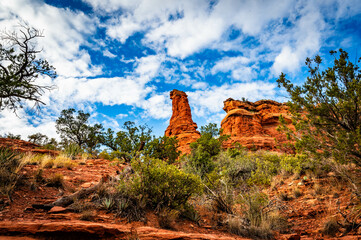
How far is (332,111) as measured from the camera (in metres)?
5.23

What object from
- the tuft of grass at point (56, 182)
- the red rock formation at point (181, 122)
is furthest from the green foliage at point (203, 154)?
the red rock formation at point (181, 122)

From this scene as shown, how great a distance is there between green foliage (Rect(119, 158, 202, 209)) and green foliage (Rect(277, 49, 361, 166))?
3.88 metres

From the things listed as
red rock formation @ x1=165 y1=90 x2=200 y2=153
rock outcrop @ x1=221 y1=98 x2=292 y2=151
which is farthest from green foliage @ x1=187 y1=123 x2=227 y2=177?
red rock formation @ x1=165 y1=90 x2=200 y2=153

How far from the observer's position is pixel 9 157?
218 inches

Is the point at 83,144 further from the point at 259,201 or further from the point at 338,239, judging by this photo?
the point at 338,239

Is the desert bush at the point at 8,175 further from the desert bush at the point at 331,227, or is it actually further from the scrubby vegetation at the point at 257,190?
the desert bush at the point at 331,227

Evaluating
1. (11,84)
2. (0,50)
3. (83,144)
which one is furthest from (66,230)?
(83,144)

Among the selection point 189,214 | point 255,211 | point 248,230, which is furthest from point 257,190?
point 189,214

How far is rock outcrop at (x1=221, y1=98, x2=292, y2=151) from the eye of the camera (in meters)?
29.9

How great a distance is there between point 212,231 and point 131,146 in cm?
885

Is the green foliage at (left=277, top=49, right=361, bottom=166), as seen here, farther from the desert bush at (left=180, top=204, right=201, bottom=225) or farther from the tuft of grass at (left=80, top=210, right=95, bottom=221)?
the tuft of grass at (left=80, top=210, right=95, bottom=221)

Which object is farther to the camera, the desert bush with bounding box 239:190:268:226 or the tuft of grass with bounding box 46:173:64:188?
the tuft of grass with bounding box 46:173:64:188

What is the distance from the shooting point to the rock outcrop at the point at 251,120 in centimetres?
2993

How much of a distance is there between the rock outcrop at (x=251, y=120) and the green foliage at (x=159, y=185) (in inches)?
872
